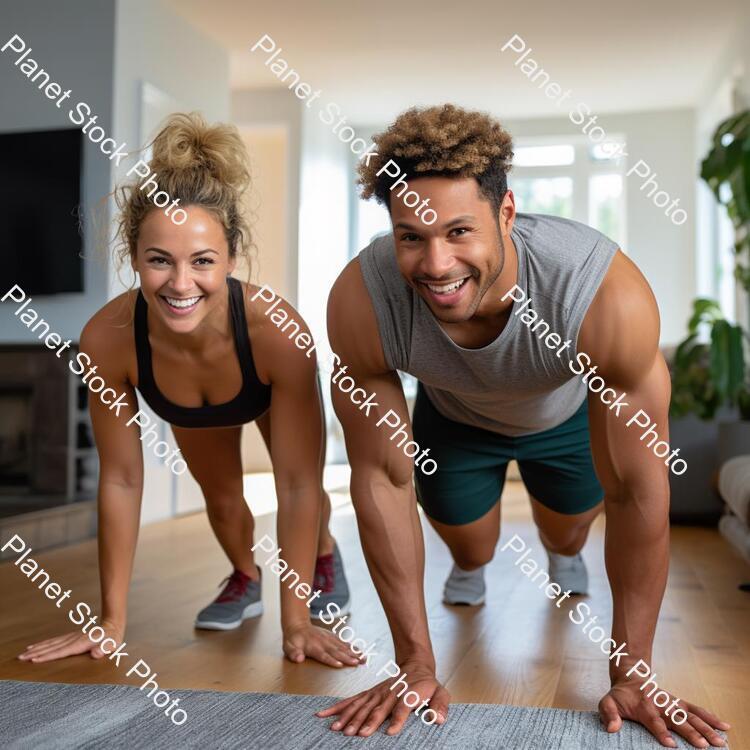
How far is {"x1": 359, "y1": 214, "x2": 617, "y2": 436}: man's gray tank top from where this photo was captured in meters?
1.71

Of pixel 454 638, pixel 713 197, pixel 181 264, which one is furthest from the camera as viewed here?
pixel 713 197

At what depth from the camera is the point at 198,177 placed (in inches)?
83.0

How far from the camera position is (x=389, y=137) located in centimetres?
168

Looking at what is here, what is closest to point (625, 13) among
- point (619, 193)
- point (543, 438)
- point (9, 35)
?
point (619, 193)

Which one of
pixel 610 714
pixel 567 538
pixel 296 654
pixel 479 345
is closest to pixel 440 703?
pixel 610 714

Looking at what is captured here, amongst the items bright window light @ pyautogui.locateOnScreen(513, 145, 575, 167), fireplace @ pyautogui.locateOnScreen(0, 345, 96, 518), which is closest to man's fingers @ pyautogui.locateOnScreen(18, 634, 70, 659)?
fireplace @ pyautogui.locateOnScreen(0, 345, 96, 518)

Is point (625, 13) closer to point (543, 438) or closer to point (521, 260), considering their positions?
point (543, 438)

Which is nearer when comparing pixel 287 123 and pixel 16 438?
pixel 16 438

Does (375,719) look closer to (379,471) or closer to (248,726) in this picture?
(248,726)

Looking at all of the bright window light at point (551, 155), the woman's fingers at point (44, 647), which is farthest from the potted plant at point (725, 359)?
the bright window light at point (551, 155)

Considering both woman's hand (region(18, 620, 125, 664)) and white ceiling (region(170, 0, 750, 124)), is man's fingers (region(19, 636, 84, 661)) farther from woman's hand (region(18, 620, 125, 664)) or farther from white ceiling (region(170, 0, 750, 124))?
white ceiling (region(170, 0, 750, 124))

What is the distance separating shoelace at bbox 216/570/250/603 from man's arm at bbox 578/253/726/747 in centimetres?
115

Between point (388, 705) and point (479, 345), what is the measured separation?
65 centimetres

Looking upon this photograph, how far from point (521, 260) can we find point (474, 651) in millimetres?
977
